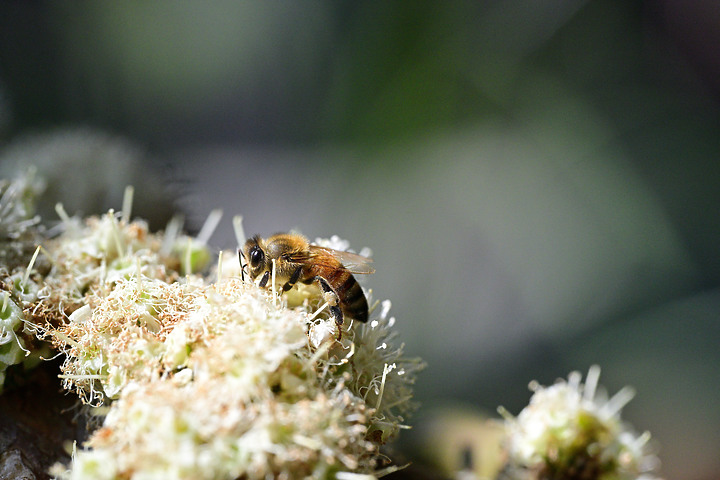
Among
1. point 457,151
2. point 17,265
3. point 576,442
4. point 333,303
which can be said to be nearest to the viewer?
point 576,442

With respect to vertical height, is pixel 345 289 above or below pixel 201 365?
above

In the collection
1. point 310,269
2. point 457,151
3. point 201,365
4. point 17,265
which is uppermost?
point 457,151

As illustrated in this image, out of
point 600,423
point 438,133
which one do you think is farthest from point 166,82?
point 600,423

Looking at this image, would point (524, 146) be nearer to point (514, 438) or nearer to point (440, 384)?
point (440, 384)

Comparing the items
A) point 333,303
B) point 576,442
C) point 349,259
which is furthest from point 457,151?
point 576,442

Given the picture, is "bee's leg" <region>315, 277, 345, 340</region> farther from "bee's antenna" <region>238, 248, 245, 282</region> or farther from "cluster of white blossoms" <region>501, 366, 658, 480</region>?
"cluster of white blossoms" <region>501, 366, 658, 480</region>

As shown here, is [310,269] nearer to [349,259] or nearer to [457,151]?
[349,259]

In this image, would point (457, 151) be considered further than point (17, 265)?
Yes
